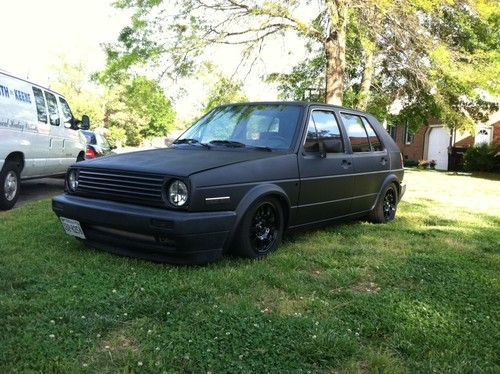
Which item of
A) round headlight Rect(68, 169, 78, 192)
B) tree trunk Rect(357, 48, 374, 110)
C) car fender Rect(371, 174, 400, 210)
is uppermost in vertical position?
tree trunk Rect(357, 48, 374, 110)

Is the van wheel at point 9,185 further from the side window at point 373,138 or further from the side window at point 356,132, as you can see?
the side window at point 373,138

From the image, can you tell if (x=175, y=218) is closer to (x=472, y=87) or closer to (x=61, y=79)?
(x=472, y=87)

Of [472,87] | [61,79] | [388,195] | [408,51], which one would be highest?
[61,79]

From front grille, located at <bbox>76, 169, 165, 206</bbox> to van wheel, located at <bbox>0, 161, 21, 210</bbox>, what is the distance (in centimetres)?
363

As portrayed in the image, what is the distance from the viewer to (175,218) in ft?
14.0

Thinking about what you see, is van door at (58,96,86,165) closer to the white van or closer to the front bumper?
the white van

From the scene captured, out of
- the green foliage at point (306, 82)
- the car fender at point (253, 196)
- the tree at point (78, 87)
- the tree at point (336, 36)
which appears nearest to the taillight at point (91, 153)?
the tree at point (336, 36)

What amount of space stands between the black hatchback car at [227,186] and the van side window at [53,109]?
450 cm

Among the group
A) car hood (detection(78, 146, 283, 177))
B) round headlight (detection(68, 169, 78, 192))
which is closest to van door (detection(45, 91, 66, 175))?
round headlight (detection(68, 169, 78, 192))

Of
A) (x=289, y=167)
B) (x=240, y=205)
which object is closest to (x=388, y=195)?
(x=289, y=167)

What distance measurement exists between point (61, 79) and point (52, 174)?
54.8 metres

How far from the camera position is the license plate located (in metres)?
4.92

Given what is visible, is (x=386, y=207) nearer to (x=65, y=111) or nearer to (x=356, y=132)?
(x=356, y=132)

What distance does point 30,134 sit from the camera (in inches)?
341
